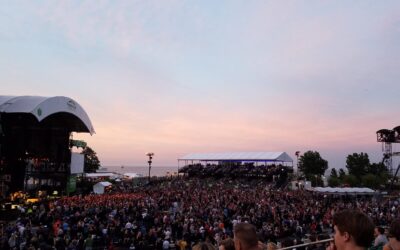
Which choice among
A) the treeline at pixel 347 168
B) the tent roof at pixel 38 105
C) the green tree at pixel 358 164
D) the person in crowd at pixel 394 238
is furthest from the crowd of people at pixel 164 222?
the green tree at pixel 358 164

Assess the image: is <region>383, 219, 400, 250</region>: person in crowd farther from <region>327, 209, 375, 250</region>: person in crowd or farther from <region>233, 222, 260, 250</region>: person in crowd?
<region>233, 222, 260, 250</region>: person in crowd

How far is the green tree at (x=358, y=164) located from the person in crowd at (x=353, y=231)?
75.4 metres

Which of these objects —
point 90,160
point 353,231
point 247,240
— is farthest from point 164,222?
point 90,160

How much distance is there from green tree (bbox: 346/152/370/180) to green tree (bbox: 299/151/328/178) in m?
4.98

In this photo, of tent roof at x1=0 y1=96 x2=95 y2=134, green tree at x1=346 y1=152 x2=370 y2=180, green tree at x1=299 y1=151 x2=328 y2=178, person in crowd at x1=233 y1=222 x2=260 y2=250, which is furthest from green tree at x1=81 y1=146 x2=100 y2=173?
person in crowd at x1=233 y1=222 x2=260 y2=250

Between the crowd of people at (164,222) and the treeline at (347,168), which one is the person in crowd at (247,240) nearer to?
the crowd of people at (164,222)

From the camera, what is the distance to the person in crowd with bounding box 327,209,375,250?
2398 mm

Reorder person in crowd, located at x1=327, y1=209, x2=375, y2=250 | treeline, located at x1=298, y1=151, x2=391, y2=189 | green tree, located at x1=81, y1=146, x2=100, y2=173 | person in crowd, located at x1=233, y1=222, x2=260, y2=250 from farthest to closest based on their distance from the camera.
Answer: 1. green tree, located at x1=81, y1=146, x2=100, y2=173
2. treeline, located at x1=298, y1=151, x2=391, y2=189
3. person in crowd, located at x1=233, y1=222, x2=260, y2=250
4. person in crowd, located at x1=327, y1=209, x2=375, y2=250

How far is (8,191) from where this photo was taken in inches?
1347

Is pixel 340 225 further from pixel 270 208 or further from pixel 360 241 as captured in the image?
pixel 270 208

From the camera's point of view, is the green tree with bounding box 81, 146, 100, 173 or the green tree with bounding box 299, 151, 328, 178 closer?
the green tree with bounding box 299, 151, 328, 178

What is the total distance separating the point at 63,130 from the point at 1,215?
1430 centimetres

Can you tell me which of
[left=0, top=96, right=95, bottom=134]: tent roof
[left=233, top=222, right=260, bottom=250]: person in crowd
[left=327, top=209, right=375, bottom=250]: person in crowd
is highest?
[left=0, top=96, right=95, bottom=134]: tent roof

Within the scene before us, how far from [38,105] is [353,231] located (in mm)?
33915
